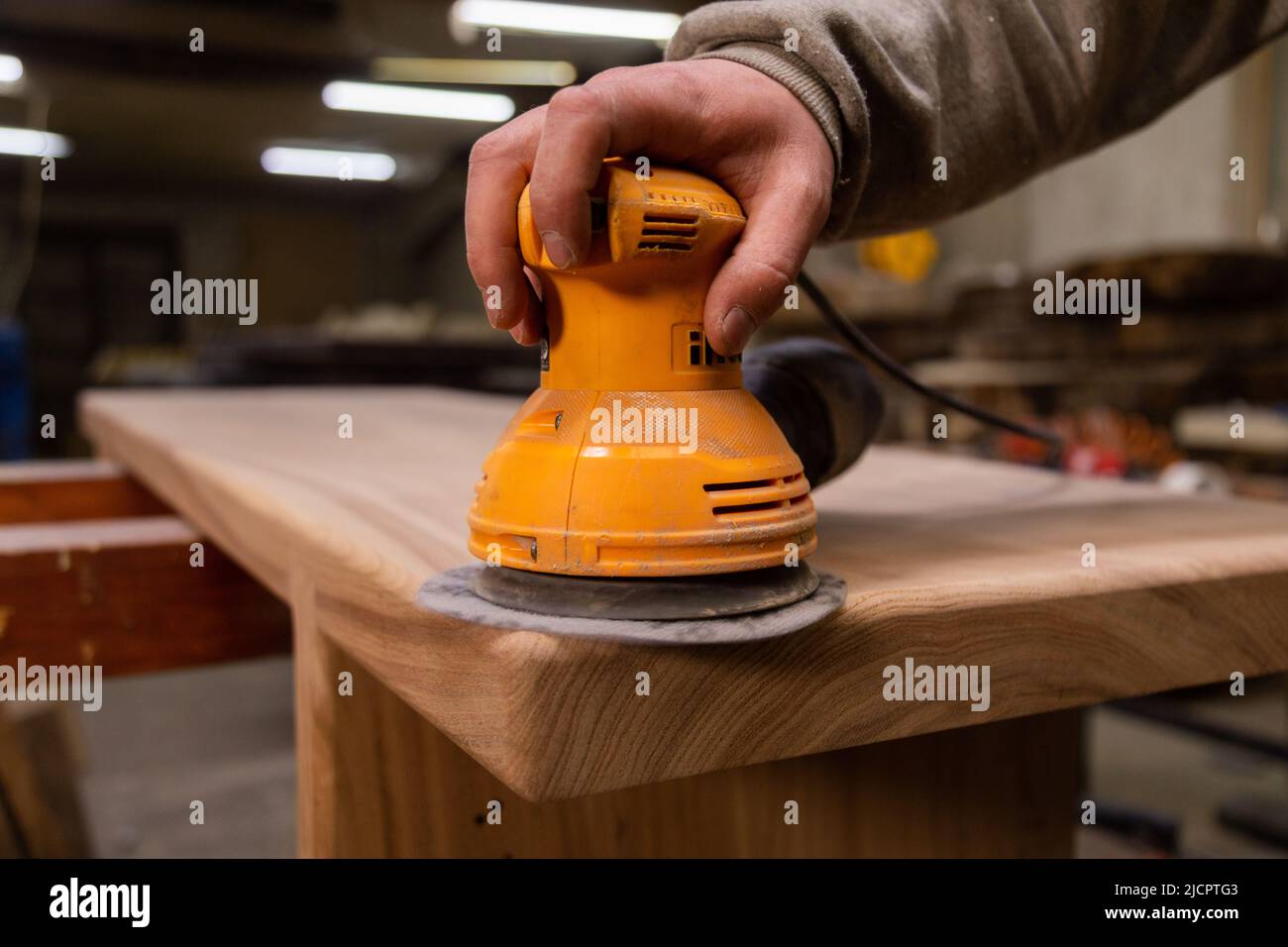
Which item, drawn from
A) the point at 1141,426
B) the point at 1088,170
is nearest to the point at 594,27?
the point at 1088,170

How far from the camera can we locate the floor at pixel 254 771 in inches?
102

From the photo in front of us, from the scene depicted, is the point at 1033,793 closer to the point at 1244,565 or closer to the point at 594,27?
the point at 1244,565

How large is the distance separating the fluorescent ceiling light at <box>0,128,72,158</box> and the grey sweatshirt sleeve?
12.8 meters

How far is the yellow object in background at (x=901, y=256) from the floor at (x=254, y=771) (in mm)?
3932

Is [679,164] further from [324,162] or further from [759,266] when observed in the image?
[324,162]

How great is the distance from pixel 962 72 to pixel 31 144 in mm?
14263

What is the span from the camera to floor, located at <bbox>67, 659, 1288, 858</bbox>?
A: 260cm

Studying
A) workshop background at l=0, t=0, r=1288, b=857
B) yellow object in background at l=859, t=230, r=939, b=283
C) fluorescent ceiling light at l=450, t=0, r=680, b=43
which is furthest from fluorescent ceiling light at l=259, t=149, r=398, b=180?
yellow object in background at l=859, t=230, r=939, b=283

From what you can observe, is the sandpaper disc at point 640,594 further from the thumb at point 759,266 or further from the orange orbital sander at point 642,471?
the thumb at point 759,266

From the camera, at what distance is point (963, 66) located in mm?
821
